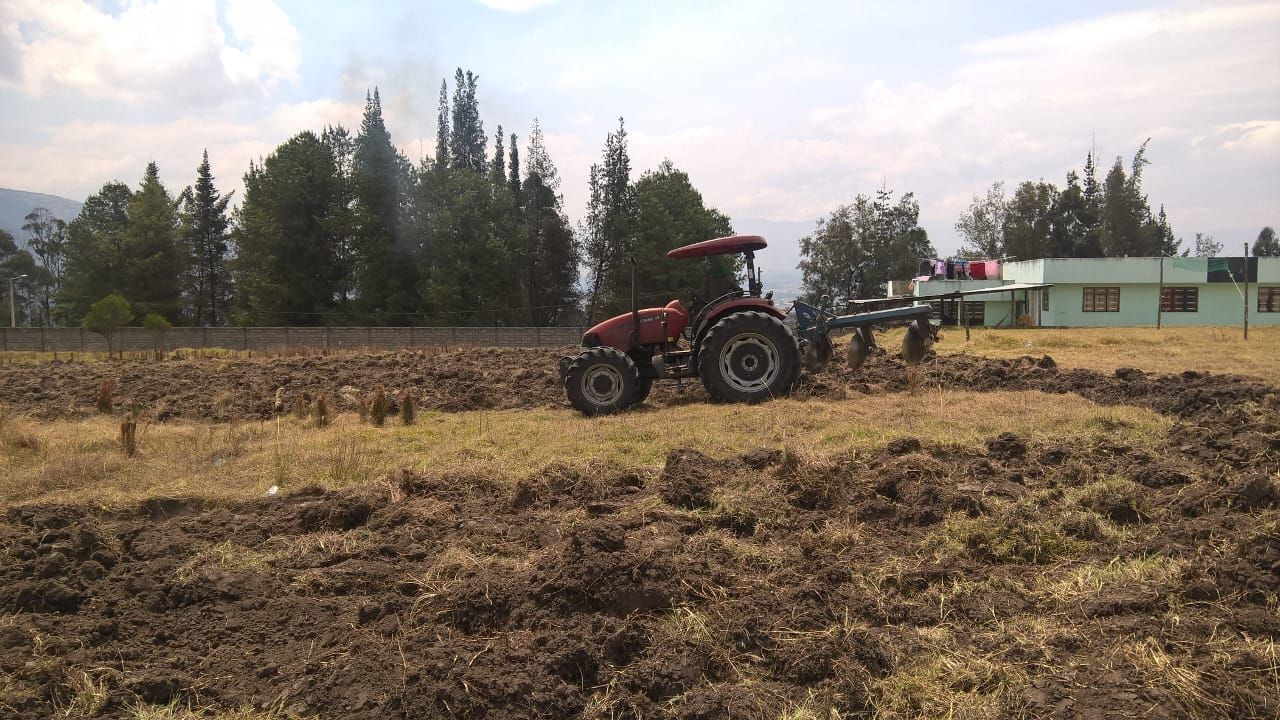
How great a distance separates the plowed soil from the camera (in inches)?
460

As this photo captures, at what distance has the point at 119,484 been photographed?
7922 mm

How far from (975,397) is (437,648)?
29.0 ft

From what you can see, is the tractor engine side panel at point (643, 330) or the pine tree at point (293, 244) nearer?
the tractor engine side panel at point (643, 330)

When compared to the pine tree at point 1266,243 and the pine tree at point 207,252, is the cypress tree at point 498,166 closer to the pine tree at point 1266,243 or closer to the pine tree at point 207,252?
the pine tree at point 207,252

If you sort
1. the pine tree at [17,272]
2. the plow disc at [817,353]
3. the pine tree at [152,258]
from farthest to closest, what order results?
the pine tree at [17,272], the pine tree at [152,258], the plow disc at [817,353]

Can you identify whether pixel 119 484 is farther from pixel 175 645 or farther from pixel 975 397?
pixel 975 397

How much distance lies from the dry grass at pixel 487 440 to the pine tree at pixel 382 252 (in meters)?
38.0

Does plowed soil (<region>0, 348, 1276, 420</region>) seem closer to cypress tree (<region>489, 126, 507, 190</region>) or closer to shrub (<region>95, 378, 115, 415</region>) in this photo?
shrub (<region>95, 378, 115, 415</region>)

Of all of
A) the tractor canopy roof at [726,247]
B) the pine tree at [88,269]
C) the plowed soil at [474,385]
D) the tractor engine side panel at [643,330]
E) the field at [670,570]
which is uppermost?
the pine tree at [88,269]

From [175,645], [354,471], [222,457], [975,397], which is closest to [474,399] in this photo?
[222,457]

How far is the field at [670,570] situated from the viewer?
12.0 feet

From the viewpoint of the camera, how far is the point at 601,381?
1143cm

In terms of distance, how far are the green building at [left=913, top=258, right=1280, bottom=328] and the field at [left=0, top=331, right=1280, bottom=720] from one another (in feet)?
133

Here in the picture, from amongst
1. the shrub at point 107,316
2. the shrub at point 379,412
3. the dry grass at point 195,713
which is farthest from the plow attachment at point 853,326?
the shrub at point 107,316
